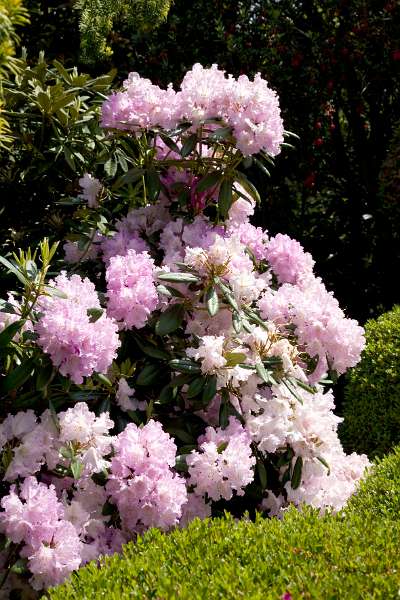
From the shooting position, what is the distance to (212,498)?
281 cm

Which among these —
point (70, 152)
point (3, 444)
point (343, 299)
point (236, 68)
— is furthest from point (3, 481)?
point (236, 68)

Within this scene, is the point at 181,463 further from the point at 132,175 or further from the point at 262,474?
the point at 132,175

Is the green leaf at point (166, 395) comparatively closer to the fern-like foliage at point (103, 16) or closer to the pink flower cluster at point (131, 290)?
the pink flower cluster at point (131, 290)

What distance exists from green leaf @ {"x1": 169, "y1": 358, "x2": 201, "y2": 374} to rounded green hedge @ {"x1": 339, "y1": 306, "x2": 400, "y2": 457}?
169 cm

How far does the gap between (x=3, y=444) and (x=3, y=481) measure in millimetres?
180

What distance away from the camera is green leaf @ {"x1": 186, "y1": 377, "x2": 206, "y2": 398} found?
2799 mm

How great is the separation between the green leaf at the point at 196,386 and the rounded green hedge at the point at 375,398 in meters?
1.68

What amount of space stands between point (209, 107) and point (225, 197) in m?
0.33

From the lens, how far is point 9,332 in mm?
2582

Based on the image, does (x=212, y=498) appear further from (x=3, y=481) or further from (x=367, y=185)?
(x=367, y=185)

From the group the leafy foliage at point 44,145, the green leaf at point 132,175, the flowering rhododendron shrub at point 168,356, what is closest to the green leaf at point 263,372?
the flowering rhododendron shrub at point 168,356

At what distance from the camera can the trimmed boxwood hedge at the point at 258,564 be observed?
1938mm

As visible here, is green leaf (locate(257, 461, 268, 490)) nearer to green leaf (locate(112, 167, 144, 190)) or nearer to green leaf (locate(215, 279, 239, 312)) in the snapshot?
green leaf (locate(215, 279, 239, 312))

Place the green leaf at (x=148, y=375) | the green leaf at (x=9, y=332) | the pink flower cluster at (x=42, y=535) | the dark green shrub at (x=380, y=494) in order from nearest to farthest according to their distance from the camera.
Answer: the pink flower cluster at (x=42, y=535) → the green leaf at (x=9, y=332) → the dark green shrub at (x=380, y=494) → the green leaf at (x=148, y=375)
